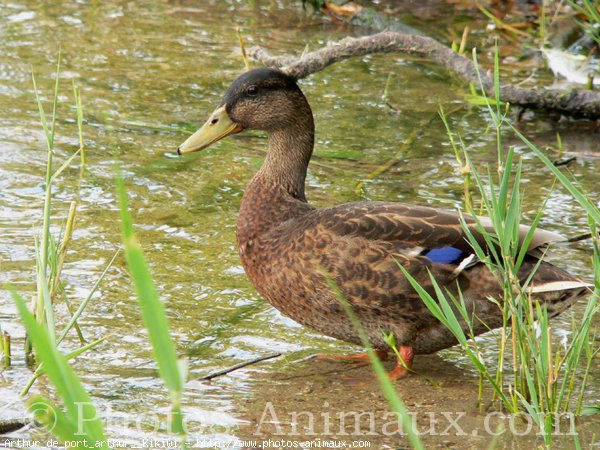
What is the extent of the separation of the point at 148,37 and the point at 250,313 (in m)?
4.12

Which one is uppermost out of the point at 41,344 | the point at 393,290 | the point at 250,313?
the point at 41,344

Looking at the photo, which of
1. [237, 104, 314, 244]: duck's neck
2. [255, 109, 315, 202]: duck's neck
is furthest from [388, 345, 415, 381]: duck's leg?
[255, 109, 315, 202]: duck's neck

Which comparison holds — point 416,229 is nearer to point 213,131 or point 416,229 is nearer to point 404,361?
point 404,361

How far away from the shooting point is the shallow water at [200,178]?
389 centimetres

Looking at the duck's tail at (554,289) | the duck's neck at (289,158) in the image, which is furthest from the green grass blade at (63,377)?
the duck's neck at (289,158)

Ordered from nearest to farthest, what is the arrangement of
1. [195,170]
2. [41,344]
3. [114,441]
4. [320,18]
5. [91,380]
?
[41,344] → [114,441] → [91,380] → [195,170] → [320,18]

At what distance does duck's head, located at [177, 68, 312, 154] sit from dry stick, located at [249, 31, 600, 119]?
44.9 inches

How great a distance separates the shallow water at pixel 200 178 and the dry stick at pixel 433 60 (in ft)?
0.68

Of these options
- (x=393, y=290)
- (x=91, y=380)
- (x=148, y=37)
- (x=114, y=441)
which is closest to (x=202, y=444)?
(x=114, y=441)

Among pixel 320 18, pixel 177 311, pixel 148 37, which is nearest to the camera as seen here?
pixel 177 311

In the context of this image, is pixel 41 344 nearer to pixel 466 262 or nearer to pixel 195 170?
pixel 466 262

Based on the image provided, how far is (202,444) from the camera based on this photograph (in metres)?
3.41

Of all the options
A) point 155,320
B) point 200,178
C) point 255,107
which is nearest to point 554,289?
point 255,107

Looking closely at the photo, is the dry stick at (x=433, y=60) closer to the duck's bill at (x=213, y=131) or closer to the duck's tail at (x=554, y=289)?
the duck's bill at (x=213, y=131)
